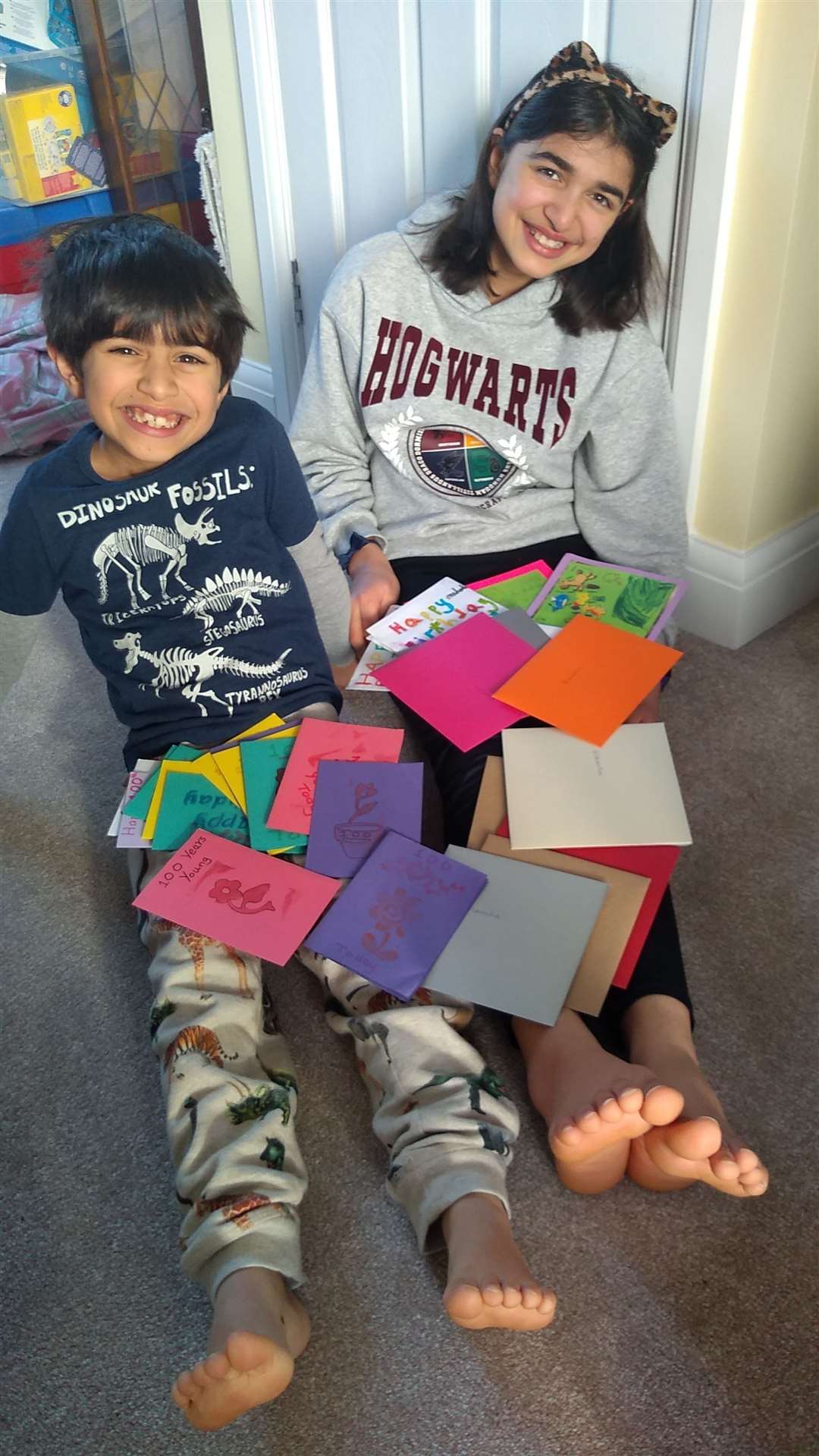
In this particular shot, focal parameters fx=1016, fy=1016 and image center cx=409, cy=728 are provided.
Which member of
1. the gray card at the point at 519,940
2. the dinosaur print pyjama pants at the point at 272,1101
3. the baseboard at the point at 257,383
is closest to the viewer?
the dinosaur print pyjama pants at the point at 272,1101

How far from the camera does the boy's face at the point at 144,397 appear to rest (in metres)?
0.97

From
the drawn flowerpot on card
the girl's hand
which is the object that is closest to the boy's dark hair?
the drawn flowerpot on card

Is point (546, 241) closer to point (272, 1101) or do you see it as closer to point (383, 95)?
point (383, 95)

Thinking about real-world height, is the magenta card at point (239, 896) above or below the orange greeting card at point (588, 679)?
below

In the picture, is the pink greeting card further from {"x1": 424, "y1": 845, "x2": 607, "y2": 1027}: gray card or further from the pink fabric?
the pink fabric

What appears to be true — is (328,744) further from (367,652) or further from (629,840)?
(629,840)

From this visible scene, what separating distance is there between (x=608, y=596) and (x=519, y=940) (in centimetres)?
53

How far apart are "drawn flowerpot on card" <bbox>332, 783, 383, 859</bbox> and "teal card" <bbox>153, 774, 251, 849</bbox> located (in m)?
0.10

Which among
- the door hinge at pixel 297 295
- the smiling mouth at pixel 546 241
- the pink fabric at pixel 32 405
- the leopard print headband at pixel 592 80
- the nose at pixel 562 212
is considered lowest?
the pink fabric at pixel 32 405

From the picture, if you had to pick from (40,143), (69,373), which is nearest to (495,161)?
(69,373)

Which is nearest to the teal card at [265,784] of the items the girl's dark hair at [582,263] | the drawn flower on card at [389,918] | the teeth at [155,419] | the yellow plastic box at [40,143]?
the drawn flower on card at [389,918]

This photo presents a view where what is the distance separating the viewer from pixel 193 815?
1029mm

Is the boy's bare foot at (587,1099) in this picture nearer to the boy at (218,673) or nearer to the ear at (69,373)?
the boy at (218,673)

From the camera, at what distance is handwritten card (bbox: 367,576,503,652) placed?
1.24 meters
